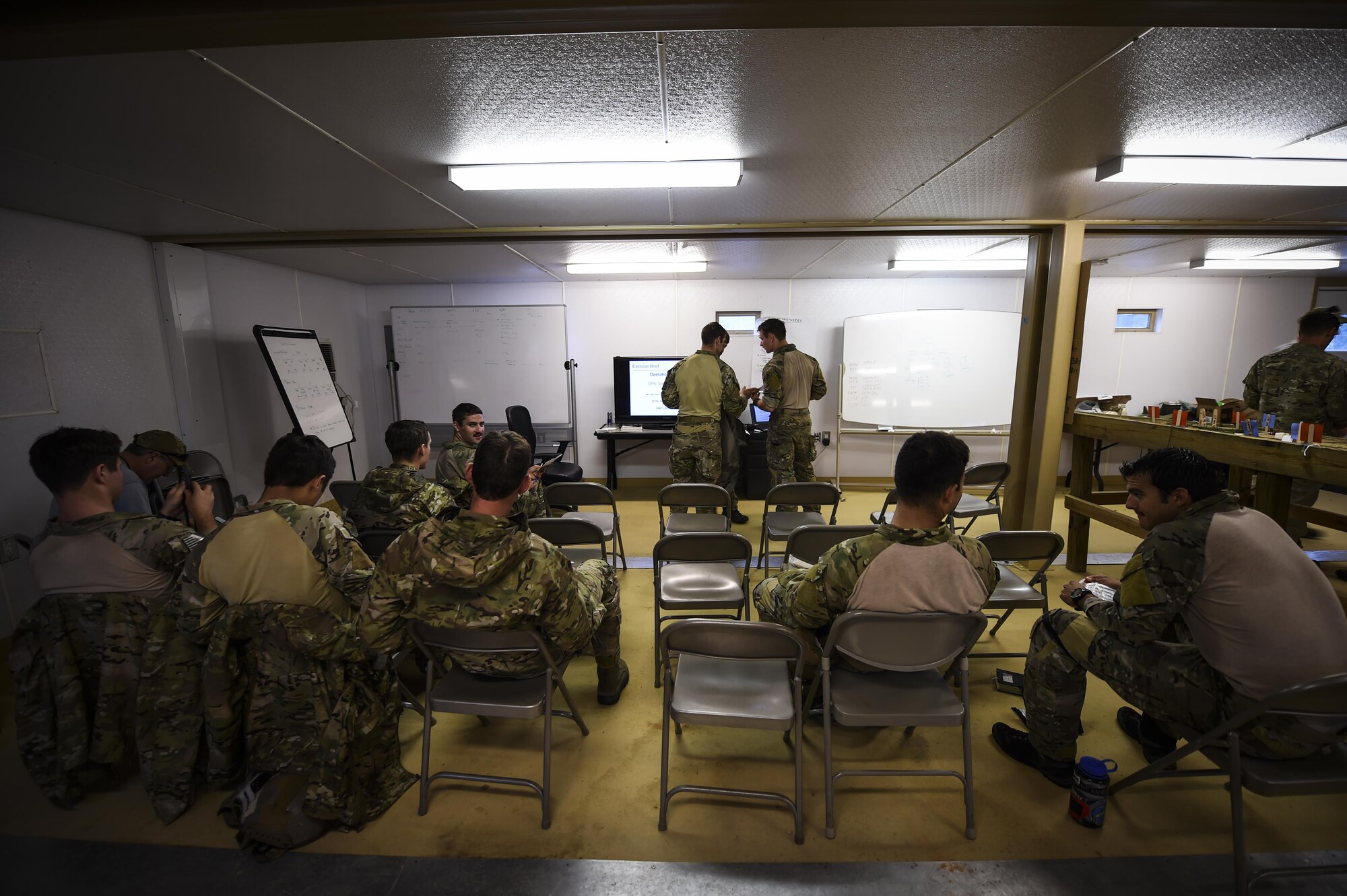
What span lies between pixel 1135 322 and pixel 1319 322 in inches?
101

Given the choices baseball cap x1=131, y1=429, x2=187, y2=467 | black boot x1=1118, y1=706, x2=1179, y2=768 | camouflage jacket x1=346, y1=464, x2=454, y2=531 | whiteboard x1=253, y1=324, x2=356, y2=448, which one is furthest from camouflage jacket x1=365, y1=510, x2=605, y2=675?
whiteboard x1=253, y1=324, x2=356, y2=448

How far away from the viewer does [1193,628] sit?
4.71 ft

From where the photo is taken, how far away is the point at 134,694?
1.73 m

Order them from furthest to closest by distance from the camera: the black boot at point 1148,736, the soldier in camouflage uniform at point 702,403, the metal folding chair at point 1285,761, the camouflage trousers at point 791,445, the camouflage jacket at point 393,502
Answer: the camouflage trousers at point 791,445 < the soldier in camouflage uniform at point 702,403 < the camouflage jacket at point 393,502 < the black boot at point 1148,736 < the metal folding chair at point 1285,761

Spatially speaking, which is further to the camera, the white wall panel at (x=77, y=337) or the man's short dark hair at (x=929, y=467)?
the white wall panel at (x=77, y=337)

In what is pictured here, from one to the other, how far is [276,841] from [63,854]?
2.35ft

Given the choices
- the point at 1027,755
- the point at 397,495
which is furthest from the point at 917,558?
the point at 397,495

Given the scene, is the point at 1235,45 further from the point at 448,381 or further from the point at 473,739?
the point at 448,381

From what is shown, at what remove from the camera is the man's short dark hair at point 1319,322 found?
10.8 feet

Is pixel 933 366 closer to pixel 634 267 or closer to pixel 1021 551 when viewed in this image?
pixel 634 267

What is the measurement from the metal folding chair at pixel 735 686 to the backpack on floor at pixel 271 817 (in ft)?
3.81

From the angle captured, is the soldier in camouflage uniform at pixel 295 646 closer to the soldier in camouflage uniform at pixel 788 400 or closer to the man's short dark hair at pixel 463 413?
the man's short dark hair at pixel 463 413

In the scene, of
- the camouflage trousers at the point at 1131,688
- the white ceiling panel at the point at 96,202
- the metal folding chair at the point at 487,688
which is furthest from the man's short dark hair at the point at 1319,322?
the white ceiling panel at the point at 96,202

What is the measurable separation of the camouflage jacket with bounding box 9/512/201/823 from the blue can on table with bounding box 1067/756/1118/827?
2975 millimetres
